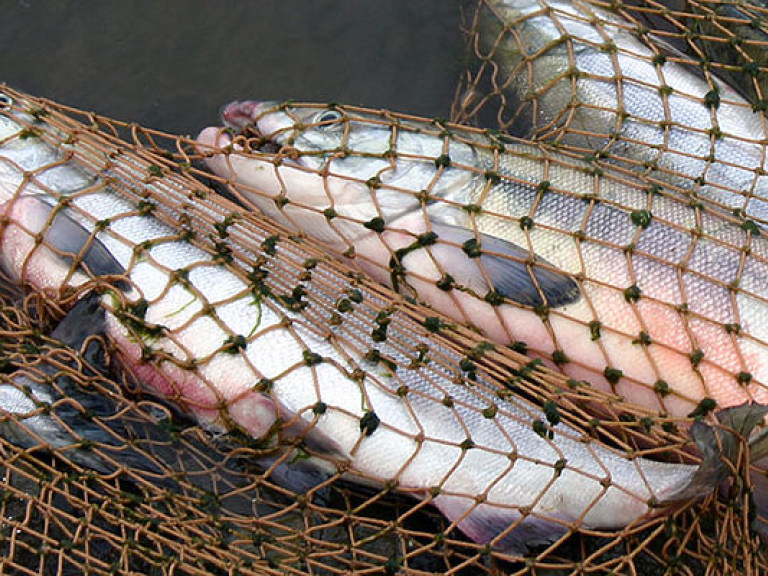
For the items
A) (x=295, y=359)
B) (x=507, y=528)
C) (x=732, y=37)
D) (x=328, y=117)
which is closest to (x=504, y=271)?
(x=295, y=359)

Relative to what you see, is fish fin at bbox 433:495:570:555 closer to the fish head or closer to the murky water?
Result: the fish head

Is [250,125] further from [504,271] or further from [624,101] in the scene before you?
[624,101]

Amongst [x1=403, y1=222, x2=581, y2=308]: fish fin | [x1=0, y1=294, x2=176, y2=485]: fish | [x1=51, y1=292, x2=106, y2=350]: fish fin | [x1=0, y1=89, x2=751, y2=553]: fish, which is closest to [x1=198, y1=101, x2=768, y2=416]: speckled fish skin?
[x1=403, y1=222, x2=581, y2=308]: fish fin

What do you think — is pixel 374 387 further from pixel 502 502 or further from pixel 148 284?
pixel 148 284

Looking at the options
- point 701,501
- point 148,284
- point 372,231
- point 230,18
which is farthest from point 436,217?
point 230,18

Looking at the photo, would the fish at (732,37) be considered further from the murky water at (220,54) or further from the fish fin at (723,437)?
the fish fin at (723,437)

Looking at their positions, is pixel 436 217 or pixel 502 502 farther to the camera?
pixel 436 217
